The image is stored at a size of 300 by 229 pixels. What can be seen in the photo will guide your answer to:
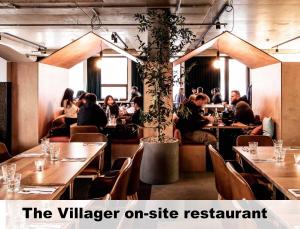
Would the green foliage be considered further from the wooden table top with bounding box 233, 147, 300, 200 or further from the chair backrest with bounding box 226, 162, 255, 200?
the chair backrest with bounding box 226, 162, 255, 200

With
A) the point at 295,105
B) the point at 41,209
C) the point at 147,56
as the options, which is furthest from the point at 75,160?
the point at 295,105

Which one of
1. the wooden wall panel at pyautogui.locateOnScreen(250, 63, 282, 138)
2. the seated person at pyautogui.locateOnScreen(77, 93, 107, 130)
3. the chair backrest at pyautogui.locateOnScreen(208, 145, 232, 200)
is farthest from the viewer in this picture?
the seated person at pyautogui.locateOnScreen(77, 93, 107, 130)

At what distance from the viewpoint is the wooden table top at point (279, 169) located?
95.1 inches

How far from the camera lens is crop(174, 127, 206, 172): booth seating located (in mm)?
5961

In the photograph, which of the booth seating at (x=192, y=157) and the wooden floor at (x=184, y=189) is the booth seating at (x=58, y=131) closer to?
the wooden floor at (x=184, y=189)

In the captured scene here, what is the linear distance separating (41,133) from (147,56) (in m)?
2.23

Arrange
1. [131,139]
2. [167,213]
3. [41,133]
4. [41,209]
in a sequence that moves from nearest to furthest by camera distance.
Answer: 1. [41,209]
2. [167,213]
3. [41,133]
4. [131,139]

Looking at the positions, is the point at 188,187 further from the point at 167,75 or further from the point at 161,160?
the point at 167,75

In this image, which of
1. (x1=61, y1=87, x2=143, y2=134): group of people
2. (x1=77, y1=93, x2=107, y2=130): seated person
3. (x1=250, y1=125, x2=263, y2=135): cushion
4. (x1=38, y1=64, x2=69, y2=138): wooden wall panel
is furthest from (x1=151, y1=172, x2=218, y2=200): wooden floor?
(x1=38, y1=64, x2=69, y2=138): wooden wall panel

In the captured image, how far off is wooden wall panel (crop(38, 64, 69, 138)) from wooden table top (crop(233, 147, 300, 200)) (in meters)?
3.56

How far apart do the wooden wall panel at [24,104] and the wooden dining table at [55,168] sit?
1.93 metres

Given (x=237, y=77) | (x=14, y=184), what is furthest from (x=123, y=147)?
(x=237, y=77)

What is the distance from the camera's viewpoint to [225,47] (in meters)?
6.58

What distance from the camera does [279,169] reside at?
2.88 m
